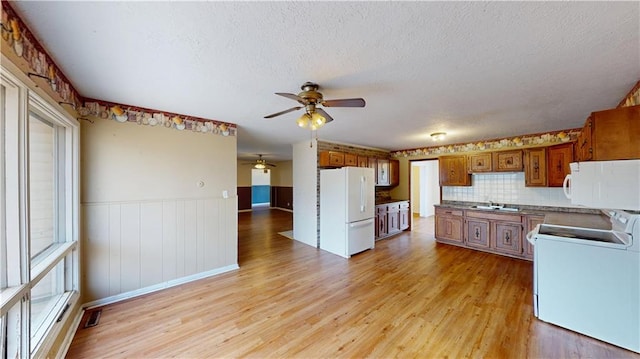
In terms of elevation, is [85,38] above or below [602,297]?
above

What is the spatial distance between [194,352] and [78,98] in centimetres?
280

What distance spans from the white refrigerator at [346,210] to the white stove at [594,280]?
252 cm

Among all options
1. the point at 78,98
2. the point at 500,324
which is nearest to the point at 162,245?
the point at 78,98

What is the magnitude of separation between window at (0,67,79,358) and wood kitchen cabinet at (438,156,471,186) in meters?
6.08

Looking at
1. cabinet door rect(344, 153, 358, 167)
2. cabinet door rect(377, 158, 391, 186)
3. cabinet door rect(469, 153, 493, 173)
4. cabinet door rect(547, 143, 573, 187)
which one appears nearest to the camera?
cabinet door rect(547, 143, 573, 187)

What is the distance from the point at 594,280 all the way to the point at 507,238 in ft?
7.69

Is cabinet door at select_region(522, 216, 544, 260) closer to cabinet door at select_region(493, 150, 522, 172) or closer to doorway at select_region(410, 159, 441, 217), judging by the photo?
cabinet door at select_region(493, 150, 522, 172)

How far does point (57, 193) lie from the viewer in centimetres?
225

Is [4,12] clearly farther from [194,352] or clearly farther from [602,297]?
[602,297]

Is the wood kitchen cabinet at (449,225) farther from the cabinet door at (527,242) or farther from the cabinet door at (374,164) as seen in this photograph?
the cabinet door at (374,164)

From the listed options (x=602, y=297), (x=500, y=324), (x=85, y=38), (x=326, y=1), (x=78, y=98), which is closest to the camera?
(x=326, y=1)

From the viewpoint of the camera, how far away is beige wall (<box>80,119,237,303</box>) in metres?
2.59

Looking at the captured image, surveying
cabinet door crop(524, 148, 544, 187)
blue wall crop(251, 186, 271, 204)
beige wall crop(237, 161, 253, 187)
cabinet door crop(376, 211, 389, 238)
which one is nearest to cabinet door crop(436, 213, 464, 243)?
cabinet door crop(376, 211, 389, 238)

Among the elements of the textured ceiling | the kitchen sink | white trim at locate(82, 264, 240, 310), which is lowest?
white trim at locate(82, 264, 240, 310)
